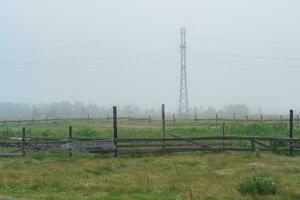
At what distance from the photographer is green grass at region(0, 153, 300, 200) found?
16.0 metres

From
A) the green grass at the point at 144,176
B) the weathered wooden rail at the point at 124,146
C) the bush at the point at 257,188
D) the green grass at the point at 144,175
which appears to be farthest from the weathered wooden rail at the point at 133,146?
the bush at the point at 257,188

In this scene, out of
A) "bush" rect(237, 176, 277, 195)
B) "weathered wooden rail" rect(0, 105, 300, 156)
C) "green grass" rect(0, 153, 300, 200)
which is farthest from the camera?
"weathered wooden rail" rect(0, 105, 300, 156)

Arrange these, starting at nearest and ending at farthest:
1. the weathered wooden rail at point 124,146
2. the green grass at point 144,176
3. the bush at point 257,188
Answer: the bush at point 257,188 < the green grass at point 144,176 < the weathered wooden rail at point 124,146

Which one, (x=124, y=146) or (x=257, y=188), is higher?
(x=124, y=146)

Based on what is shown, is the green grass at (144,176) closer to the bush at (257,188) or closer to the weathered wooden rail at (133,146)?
the bush at (257,188)

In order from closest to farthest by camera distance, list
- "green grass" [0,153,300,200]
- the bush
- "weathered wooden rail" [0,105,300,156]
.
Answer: the bush → "green grass" [0,153,300,200] → "weathered wooden rail" [0,105,300,156]

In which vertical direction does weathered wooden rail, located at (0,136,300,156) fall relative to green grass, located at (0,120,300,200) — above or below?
above

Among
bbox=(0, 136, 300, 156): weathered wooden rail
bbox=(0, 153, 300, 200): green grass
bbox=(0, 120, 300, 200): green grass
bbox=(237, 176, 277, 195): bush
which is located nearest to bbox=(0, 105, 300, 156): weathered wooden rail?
bbox=(0, 136, 300, 156): weathered wooden rail

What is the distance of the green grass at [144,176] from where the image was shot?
52.4 ft

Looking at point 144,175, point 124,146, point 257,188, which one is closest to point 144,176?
point 144,175

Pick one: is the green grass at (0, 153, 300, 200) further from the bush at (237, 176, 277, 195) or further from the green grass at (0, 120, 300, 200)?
the bush at (237, 176, 277, 195)

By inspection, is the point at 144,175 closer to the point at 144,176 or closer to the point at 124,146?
the point at 144,176

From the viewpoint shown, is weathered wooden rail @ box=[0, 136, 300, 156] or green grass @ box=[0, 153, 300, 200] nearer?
green grass @ box=[0, 153, 300, 200]

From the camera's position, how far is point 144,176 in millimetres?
19406
